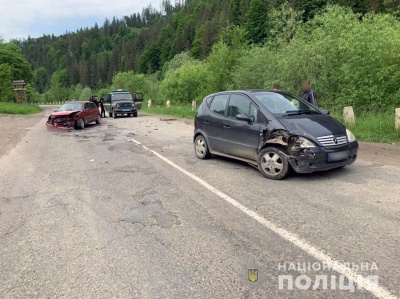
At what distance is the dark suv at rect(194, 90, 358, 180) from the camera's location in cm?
566

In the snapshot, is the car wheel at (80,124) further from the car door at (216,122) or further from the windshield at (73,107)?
the car door at (216,122)

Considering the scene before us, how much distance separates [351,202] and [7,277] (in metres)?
4.39

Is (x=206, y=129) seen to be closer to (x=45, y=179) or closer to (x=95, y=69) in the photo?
(x=45, y=179)

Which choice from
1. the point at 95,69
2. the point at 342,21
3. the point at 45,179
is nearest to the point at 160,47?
the point at 95,69

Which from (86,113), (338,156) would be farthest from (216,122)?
(86,113)

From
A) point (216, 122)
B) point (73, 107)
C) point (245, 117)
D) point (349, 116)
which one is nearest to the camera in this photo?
point (245, 117)

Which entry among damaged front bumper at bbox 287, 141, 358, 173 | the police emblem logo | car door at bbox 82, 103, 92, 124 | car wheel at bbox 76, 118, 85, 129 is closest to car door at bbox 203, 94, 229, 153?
damaged front bumper at bbox 287, 141, 358, 173

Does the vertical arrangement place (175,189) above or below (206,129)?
below

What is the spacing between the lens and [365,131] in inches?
408

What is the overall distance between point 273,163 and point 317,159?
807 millimetres

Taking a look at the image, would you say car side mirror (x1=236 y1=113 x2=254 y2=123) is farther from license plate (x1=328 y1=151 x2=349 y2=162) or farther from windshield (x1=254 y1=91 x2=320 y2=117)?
license plate (x1=328 y1=151 x2=349 y2=162)

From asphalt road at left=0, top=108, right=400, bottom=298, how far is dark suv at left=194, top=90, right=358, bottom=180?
376 millimetres

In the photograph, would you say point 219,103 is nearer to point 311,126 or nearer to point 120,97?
point 311,126

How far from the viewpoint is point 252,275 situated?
2969 mm
